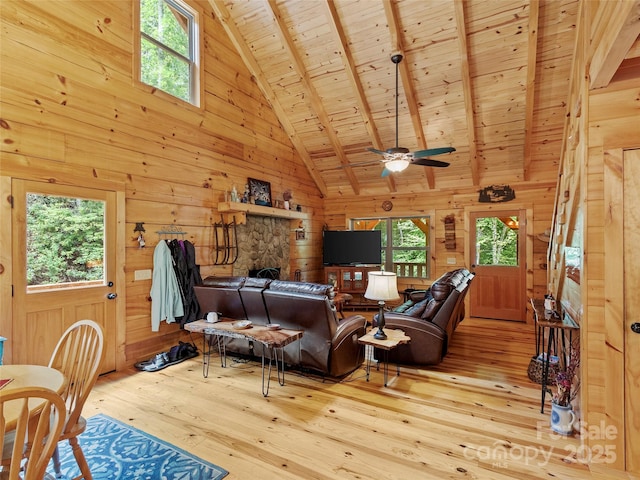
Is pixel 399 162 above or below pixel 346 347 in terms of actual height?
above

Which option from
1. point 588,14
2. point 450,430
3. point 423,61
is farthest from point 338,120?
point 450,430

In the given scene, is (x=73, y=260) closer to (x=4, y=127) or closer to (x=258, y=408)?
(x=4, y=127)

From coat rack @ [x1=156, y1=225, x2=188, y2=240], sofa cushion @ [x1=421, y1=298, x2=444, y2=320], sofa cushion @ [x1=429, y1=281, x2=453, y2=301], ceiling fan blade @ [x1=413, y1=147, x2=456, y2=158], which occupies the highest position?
ceiling fan blade @ [x1=413, y1=147, x2=456, y2=158]

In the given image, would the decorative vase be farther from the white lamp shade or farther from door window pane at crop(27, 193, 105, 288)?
door window pane at crop(27, 193, 105, 288)

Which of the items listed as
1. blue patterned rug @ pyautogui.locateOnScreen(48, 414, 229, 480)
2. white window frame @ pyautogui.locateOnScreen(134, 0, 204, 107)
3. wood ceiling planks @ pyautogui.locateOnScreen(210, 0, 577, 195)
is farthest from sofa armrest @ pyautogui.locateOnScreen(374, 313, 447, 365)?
white window frame @ pyautogui.locateOnScreen(134, 0, 204, 107)

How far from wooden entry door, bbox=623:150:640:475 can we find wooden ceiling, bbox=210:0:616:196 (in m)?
3.04

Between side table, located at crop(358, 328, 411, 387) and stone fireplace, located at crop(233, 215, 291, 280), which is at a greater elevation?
stone fireplace, located at crop(233, 215, 291, 280)

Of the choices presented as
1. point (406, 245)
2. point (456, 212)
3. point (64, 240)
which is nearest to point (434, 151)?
point (456, 212)

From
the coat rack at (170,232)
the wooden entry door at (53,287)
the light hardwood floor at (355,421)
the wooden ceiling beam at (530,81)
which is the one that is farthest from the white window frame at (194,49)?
the wooden ceiling beam at (530,81)

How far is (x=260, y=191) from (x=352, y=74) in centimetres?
252

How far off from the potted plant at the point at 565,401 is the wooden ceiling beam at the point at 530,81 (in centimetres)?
376

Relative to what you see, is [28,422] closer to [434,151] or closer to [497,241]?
[434,151]

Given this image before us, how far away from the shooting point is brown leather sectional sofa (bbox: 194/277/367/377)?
128 inches

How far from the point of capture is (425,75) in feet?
16.8
